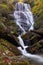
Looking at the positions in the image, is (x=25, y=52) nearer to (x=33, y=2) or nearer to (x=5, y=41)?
(x=5, y=41)

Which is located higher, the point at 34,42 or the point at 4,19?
the point at 4,19

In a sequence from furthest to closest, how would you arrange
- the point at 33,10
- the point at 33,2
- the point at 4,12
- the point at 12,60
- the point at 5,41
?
1. the point at 33,2
2. the point at 33,10
3. the point at 4,12
4. the point at 5,41
5. the point at 12,60

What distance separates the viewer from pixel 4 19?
23359 mm

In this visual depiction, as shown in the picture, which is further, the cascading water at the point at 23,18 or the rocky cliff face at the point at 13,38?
the cascading water at the point at 23,18

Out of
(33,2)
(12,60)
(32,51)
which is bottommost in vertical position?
(12,60)

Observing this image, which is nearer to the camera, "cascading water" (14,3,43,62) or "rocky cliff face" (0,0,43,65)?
"rocky cliff face" (0,0,43,65)

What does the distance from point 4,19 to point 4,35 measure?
6113 mm

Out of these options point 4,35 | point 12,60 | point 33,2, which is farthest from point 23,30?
point 12,60

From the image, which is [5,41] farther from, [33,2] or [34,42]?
[33,2]

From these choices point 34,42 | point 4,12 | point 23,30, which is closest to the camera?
point 34,42

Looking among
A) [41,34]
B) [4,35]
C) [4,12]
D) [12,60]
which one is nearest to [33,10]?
[4,12]

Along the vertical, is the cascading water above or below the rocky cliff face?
above

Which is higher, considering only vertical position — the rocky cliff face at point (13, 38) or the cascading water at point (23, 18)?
the cascading water at point (23, 18)

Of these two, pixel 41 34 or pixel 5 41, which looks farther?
pixel 41 34
